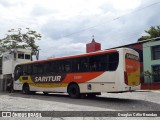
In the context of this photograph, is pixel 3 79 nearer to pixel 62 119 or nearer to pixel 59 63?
pixel 59 63

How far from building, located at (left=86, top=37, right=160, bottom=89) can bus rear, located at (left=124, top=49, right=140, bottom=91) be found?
16.9 m

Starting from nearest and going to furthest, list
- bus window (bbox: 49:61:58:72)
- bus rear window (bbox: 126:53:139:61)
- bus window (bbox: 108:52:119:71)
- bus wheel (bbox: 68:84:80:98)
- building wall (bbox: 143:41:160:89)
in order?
bus window (bbox: 108:52:119:71), bus rear window (bbox: 126:53:139:61), bus wheel (bbox: 68:84:80:98), bus window (bbox: 49:61:58:72), building wall (bbox: 143:41:160:89)

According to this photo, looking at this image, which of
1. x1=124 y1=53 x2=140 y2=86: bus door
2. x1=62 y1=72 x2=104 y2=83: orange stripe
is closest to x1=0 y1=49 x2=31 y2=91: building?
x1=62 y1=72 x2=104 y2=83: orange stripe

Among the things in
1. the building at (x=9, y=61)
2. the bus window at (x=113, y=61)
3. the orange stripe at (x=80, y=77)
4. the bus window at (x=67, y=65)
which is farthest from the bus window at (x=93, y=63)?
the building at (x=9, y=61)

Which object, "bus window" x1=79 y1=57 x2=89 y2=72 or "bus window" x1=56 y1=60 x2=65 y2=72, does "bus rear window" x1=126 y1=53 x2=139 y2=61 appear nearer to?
"bus window" x1=79 y1=57 x2=89 y2=72

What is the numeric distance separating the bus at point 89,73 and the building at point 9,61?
6897 mm

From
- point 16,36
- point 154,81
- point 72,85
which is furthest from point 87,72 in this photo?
point 16,36

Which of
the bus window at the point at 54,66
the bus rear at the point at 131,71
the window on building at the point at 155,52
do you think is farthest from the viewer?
the window on building at the point at 155,52

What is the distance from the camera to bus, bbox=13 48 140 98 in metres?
15.1

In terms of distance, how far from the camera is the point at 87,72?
1694 cm

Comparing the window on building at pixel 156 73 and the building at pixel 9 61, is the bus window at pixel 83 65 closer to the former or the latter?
the building at pixel 9 61

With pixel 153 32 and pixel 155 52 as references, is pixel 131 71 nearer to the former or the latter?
pixel 155 52

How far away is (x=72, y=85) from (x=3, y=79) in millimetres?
14148

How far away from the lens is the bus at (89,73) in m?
15.1
